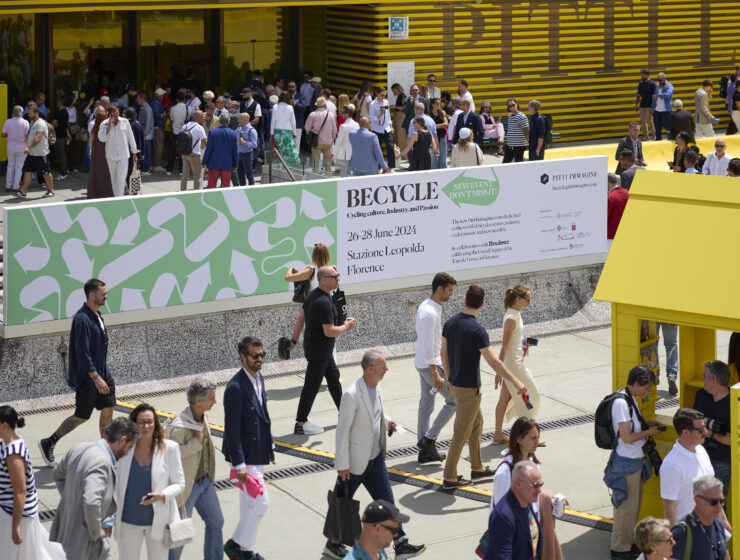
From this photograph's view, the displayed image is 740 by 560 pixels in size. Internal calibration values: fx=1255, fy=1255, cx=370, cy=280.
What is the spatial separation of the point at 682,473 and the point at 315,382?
419 cm

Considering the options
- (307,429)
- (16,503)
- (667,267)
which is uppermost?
(667,267)

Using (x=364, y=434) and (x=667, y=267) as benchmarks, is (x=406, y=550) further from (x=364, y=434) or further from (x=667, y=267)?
(x=667, y=267)

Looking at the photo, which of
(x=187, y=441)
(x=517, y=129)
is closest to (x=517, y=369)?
(x=187, y=441)

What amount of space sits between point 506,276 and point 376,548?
9222 millimetres

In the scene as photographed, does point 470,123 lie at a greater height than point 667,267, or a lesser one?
greater

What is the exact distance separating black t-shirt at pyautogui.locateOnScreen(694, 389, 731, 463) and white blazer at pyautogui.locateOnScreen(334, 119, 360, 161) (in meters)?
10.8

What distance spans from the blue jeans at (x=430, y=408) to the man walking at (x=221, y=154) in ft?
23.9

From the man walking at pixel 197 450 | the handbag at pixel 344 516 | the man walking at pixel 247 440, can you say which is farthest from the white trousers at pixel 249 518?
the handbag at pixel 344 516

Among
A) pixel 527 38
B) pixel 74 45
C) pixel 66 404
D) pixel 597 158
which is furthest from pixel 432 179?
pixel 527 38

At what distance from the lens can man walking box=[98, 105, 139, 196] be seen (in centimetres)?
1709

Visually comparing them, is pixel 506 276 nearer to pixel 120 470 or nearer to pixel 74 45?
pixel 120 470

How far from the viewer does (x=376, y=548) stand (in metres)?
6.25

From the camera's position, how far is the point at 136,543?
7531 millimetres

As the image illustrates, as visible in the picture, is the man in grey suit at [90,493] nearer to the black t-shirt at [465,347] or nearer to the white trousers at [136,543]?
the white trousers at [136,543]
